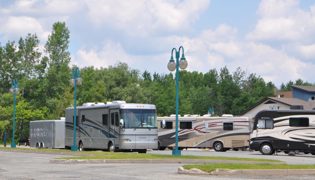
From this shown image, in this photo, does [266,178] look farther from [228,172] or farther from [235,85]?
[235,85]

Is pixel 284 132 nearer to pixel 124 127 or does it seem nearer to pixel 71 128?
pixel 124 127

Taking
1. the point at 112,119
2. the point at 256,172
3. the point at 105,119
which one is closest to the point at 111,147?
the point at 112,119

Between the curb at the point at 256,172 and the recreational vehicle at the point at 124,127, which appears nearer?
the curb at the point at 256,172

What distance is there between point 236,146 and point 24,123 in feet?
139

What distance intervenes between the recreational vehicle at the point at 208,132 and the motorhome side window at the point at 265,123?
646 centimetres

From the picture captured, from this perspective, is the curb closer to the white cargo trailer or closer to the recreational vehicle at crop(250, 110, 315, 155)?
the recreational vehicle at crop(250, 110, 315, 155)

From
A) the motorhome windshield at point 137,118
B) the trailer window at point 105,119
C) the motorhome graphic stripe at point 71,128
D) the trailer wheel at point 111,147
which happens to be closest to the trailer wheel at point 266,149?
the motorhome windshield at point 137,118

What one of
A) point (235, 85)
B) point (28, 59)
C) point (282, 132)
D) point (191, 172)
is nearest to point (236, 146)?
point (282, 132)

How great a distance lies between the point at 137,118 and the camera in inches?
1507

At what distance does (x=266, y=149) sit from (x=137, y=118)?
878 cm

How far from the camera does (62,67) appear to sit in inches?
3575

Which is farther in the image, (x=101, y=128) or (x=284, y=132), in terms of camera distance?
(x=101, y=128)

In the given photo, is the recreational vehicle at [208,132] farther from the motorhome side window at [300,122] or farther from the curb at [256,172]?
the curb at [256,172]

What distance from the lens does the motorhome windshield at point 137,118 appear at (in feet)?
125
